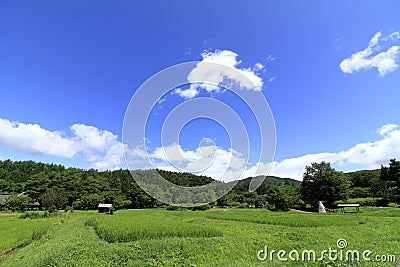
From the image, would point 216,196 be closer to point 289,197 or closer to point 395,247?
point 289,197

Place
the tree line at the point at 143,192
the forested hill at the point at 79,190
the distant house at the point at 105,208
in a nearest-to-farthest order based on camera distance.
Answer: the tree line at the point at 143,192 → the distant house at the point at 105,208 → the forested hill at the point at 79,190

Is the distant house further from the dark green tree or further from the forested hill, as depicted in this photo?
the dark green tree

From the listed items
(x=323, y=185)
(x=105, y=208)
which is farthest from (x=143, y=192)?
(x=323, y=185)

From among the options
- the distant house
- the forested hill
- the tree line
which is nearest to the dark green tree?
the tree line

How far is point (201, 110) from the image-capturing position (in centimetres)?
1903

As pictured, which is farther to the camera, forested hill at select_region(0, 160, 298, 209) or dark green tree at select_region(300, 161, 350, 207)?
forested hill at select_region(0, 160, 298, 209)

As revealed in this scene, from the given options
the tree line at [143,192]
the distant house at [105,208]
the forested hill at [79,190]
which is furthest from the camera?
the forested hill at [79,190]

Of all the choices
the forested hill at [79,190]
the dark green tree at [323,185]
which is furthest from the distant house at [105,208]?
the dark green tree at [323,185]

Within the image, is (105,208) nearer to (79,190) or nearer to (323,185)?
(79,190)

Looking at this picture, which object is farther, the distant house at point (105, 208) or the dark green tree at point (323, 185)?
the distant house at point (105, 208)

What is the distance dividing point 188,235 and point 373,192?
227 ft

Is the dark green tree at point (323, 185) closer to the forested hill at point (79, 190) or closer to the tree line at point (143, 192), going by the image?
the tree line at point (143, 192)

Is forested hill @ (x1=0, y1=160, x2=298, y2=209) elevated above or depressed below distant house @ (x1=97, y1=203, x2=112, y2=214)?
above

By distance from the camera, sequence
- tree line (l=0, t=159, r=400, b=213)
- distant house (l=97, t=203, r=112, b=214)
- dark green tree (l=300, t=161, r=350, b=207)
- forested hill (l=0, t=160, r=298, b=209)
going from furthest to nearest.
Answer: forested hill (l=0, t=160, r=298, b=209)
distant house (l=97, t=203, r=112, b=214)
tree line (l=0, t=159, r=400, b=213)
dark green tree (l=300, t=161, r=350, b=207)
